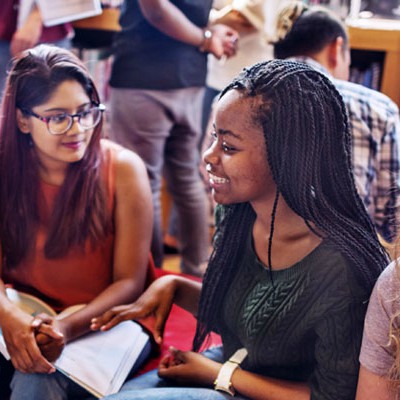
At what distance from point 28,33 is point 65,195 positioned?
0.99 meters

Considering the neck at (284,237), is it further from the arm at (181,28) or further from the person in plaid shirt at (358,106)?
the arm at (181,28)

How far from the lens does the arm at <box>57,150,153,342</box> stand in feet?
4.97

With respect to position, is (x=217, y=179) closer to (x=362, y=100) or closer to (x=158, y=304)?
(x=158, y=304)

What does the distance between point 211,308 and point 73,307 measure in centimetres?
36

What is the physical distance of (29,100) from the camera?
1482mm

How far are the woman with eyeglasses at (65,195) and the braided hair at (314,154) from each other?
47 cm

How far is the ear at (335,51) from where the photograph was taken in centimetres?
197

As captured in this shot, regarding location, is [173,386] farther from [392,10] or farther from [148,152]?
[392,10]

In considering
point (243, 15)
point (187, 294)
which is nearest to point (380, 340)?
point (187, 294)

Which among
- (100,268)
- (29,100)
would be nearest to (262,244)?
(100,268)

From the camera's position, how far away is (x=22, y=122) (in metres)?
1.51

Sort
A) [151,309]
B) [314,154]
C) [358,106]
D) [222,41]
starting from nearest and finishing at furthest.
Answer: [314,154], [151,309], [358,106], [222,41]

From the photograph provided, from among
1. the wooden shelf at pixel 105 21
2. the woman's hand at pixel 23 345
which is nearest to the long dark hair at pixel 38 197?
the woman's hand at pixel 23 345

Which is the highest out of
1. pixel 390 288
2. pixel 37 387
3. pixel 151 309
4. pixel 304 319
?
pixel 390 288
